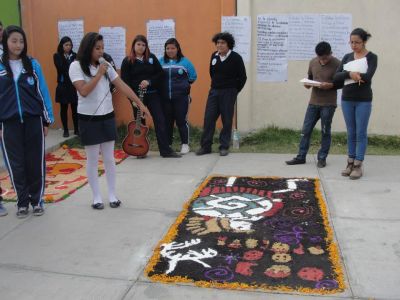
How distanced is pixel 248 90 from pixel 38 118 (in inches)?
178

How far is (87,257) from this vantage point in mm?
4078

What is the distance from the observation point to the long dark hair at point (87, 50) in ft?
15.8

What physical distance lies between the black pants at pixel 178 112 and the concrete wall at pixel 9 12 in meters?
3.46

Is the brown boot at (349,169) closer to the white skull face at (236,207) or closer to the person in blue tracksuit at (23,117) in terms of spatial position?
the white skull face at (236,207)

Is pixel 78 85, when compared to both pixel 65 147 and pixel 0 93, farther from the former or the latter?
pixel 65 147

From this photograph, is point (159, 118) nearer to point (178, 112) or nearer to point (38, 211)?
point (178, 112)

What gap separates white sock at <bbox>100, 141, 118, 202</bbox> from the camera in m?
5.16

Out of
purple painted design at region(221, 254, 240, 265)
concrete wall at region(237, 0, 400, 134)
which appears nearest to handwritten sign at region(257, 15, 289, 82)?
concrete wall at region(237, 0, 400, 134)

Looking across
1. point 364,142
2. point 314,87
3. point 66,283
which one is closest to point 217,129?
point 314,87

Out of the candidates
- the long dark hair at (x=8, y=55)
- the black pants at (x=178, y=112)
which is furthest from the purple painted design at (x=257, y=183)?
the long dark hair at (x=8, y=55)

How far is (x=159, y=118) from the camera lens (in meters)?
7.54

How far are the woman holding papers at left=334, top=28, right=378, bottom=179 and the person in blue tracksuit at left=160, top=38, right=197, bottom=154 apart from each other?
2.45 m

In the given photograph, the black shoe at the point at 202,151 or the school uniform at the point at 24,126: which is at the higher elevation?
the school uniform at the point at 24,126

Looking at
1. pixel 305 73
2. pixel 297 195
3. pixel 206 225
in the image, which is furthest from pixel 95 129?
pixel 305 73
